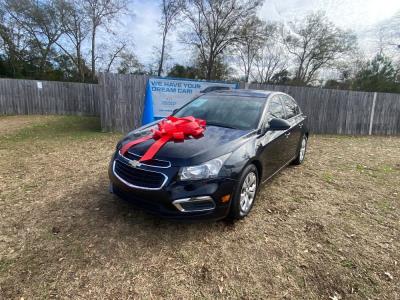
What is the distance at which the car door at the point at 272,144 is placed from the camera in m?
3.47

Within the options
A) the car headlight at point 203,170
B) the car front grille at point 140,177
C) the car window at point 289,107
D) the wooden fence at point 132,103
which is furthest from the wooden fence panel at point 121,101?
the car headlight at point 203,170

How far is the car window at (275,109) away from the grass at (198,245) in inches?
46.6

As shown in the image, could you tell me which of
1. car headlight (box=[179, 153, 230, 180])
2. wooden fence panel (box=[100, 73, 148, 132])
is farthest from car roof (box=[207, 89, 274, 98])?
wooden fence panel (box=[100, 73, 148, 132])

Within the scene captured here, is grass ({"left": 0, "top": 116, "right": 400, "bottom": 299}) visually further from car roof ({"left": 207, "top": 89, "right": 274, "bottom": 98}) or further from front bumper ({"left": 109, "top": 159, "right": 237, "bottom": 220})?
car roof ({"left": 207, "top": 89, "right": 274, "bottom": 98})

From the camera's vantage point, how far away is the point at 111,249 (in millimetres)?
2598

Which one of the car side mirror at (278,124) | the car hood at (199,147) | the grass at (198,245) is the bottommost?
the grass at (198,245)

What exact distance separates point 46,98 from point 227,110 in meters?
15.0

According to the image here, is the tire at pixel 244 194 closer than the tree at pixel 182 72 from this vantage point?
Yes

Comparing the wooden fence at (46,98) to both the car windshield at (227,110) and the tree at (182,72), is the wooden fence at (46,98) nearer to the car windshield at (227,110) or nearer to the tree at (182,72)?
the car windshield at (227,110)

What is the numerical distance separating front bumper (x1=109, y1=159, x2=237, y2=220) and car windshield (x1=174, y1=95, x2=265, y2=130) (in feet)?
3.45

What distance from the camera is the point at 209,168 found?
265cm

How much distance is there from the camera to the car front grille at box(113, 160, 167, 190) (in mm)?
Answer: 2597

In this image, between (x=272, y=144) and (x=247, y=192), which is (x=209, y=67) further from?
(x=247, y=192)

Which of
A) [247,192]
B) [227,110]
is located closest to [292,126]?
[227,110]
